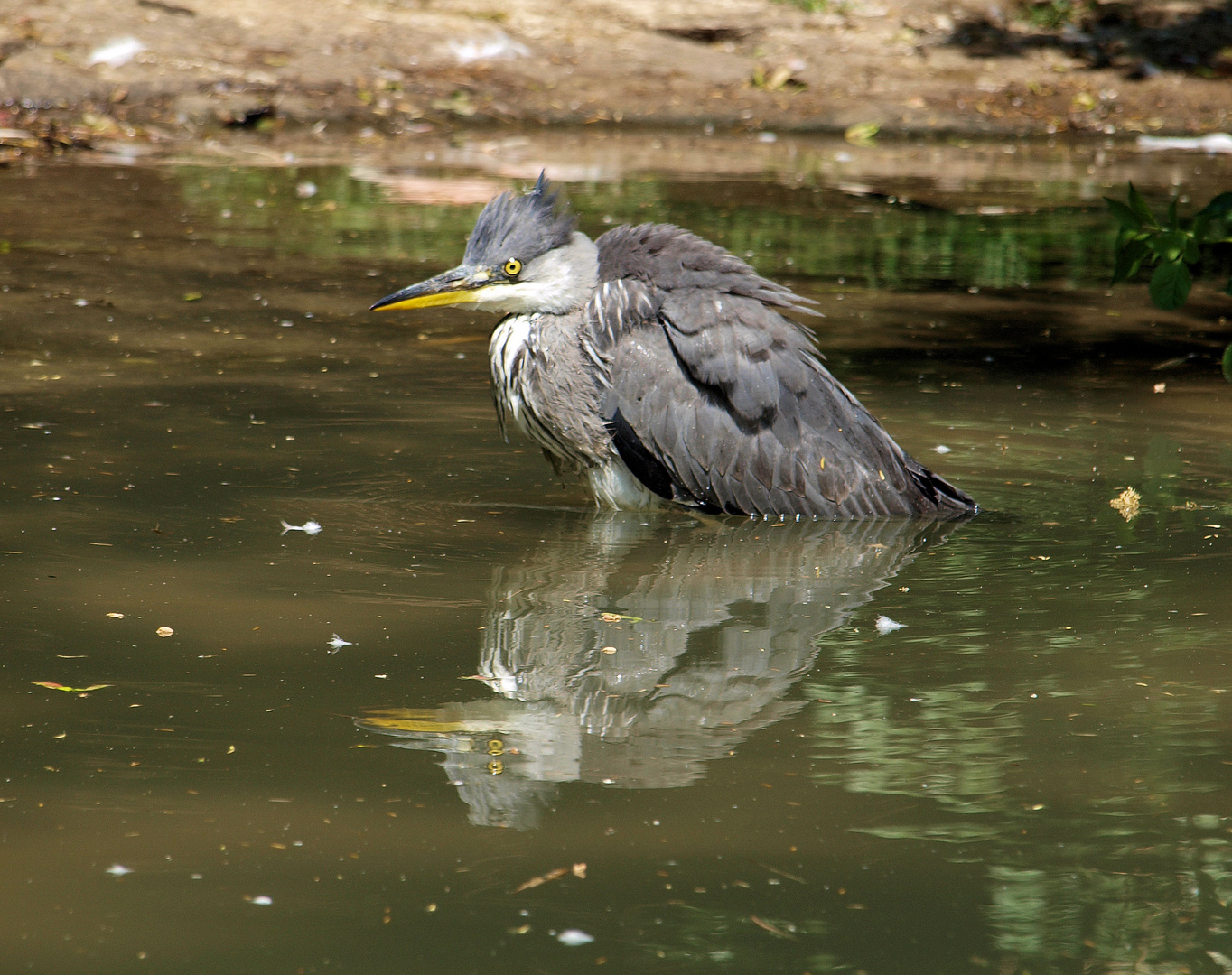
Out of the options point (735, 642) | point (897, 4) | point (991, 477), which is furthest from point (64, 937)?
point (897, 4)

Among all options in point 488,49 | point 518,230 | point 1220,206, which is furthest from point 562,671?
point 488,49

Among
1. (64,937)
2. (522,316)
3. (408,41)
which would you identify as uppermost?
(408,41)

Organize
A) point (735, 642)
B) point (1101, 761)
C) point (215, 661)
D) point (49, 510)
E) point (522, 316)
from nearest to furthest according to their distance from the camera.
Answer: point (1101, 761) → point (215, 661) → point (735, 642) → point (49, 510) → point (522, 316)

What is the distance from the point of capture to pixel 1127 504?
217 inches

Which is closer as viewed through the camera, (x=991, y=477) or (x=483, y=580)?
(x=483, y=580)

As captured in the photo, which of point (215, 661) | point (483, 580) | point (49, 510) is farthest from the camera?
point (49, 510)

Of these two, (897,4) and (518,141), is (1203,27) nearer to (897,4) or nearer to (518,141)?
(897,4)

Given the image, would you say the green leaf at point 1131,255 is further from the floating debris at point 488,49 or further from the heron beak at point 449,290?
the floating debris at point 488,49

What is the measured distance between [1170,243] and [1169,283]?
0.14 metres

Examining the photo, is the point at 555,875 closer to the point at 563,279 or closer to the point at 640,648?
the point at 640,648

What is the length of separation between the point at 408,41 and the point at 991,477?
1071 cm

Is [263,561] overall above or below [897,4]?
below

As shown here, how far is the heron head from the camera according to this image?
540 cm

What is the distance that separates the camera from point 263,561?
475 cm
